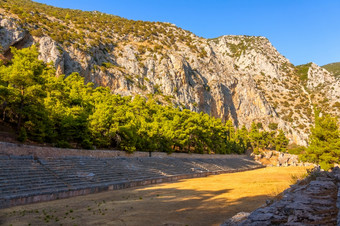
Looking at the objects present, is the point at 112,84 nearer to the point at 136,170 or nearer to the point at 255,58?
the point at 136,170

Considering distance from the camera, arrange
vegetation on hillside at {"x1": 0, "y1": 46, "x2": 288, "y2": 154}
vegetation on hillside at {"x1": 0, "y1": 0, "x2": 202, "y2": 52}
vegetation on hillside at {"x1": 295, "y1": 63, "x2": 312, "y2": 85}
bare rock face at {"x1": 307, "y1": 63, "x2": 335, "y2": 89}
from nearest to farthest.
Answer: vegetation on hillside at {"x1": 0, "y1": 46, "x2": 288, "y2": 154} → vegetation on hillside at {"x1": 0, "y1": 0, "x2": 202, "y2": 52} → bare rock face at {"x1": 307, "y1": 63, "x2": 335, "y2": 89} → vegetation on hillside at {"x1": 295, "y1": 63, "x2": 312, "y2": 85}

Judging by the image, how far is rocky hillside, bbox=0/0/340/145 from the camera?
214 ft

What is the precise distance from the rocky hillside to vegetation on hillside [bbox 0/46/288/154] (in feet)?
70.5

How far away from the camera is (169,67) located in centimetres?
8794

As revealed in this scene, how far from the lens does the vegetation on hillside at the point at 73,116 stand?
24.1m

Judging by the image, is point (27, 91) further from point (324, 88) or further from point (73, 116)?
point (324, 88)

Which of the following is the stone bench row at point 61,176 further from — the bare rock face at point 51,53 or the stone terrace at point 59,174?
the bare rock face at point 51,53

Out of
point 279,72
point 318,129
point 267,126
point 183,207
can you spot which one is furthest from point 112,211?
point 279,72

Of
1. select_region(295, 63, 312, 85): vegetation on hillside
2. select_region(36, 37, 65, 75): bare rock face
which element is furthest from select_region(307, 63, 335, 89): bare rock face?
select_region(36, 37, 65, 75): bare rock face

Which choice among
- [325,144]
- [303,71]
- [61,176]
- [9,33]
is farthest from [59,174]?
[303,71]

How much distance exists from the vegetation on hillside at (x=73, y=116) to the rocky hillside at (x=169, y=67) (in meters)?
21.5

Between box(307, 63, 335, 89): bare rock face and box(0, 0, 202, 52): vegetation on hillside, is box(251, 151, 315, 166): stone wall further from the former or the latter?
box(307, 63, 335, 89): bare rock face

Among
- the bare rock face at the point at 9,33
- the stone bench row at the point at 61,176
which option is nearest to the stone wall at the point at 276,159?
the stone bench row at the point at 61,176

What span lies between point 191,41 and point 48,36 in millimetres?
76702
